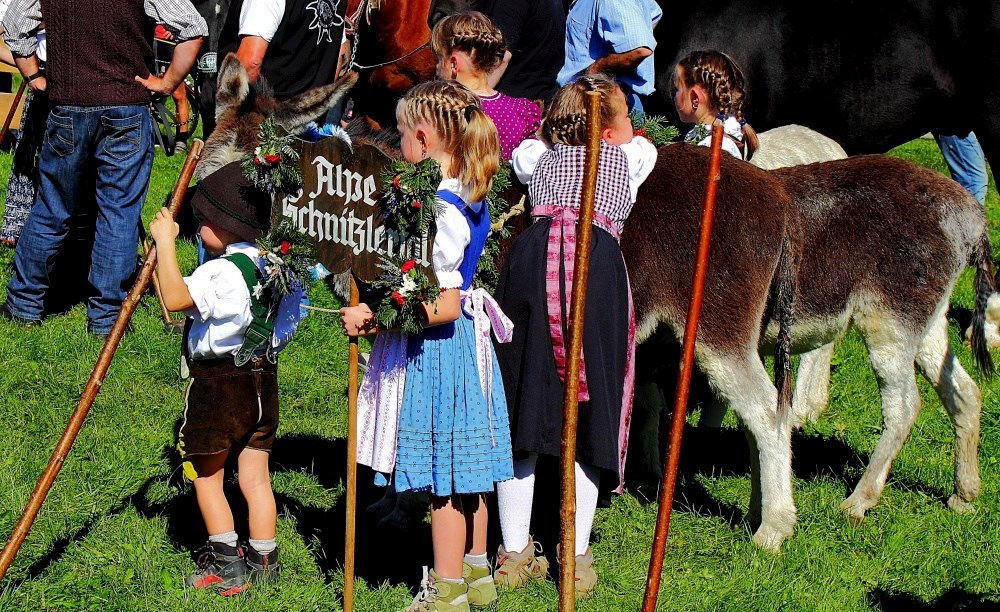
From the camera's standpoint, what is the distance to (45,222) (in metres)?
6.64

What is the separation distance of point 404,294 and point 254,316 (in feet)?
2.08

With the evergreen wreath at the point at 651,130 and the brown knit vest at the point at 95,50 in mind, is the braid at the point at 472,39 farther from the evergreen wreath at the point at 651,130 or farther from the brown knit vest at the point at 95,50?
the brown knit vest at the point at 95,50

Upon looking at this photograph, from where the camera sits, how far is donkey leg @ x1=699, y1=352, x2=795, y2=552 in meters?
4.52

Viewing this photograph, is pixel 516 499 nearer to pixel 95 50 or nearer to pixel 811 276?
pixel 811 276

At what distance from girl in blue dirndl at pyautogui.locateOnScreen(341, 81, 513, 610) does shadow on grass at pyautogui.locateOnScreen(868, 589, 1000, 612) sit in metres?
1.64

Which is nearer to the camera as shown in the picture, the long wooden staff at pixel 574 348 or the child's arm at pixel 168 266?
the long wooden staff at pixel 574 348

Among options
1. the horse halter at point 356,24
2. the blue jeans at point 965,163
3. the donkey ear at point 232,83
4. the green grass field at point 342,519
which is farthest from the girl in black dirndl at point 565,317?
the blue jeans at point 965,163

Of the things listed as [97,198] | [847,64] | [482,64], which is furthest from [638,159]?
[847,64]

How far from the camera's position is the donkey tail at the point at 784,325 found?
15.1 feet

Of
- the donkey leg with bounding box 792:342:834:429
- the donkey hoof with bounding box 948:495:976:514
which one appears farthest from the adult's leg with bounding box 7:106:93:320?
the donkey hoof with bounding box 948:495:976:514

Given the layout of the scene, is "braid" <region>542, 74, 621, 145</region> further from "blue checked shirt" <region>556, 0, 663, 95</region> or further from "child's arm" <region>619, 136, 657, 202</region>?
"blue checked shirt" <region>556, 0, 663, 95</region>

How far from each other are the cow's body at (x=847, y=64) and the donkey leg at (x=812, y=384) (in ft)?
7.38

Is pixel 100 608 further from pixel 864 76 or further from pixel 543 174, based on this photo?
pixel 864 76

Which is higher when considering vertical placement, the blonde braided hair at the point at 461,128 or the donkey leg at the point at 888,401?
the blonde braided hair at the point at 461,128
